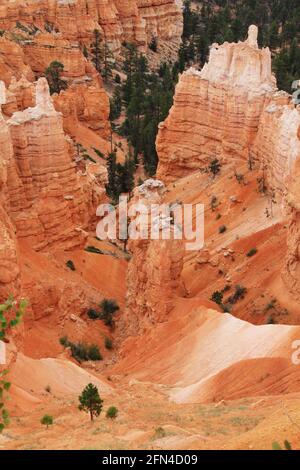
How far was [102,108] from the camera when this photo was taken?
67500 millimetres

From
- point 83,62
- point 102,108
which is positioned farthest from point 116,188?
point 83,62

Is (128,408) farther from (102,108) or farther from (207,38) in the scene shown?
(207,38)

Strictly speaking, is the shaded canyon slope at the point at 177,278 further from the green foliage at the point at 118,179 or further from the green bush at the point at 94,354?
the green foliage at the point at 118,179

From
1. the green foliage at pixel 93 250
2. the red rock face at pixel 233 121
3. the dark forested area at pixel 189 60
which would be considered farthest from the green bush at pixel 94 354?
the dark forested area at pixel 189 60

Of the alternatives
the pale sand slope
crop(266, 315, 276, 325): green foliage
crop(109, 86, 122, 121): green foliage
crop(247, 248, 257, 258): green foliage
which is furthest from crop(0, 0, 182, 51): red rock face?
crop(266, 315, 276, 325): green foliage

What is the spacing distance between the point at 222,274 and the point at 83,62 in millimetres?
43861

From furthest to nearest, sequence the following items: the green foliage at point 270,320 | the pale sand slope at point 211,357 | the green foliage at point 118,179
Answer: the green foliage at point 118,179 < the green foliage at point 270,320 < the pale sand slope at point 211,357

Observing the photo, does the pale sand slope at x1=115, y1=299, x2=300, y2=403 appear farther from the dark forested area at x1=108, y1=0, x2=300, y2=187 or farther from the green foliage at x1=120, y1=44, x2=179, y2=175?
the green foliage at x1=120, y1=44, x2=179, y2=175

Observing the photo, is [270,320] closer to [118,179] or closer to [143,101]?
[118,179]

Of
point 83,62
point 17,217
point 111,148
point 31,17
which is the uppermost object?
point 31,17
